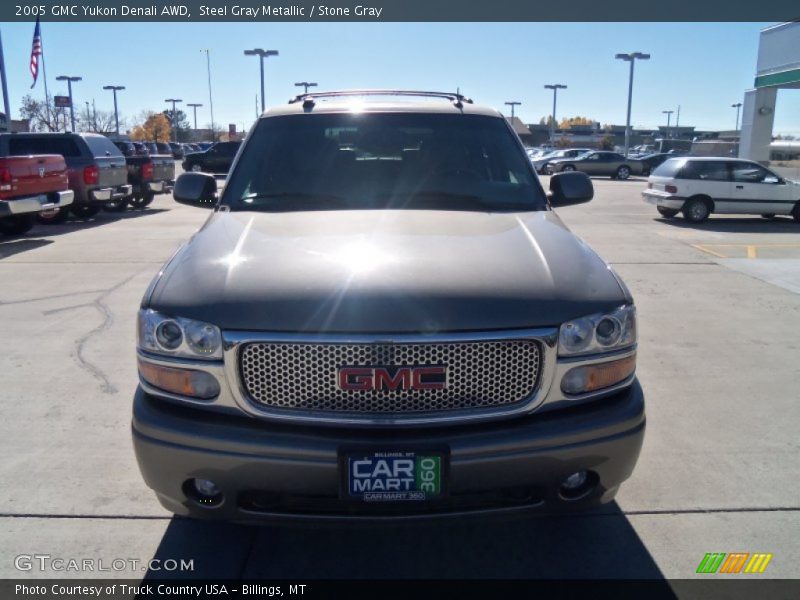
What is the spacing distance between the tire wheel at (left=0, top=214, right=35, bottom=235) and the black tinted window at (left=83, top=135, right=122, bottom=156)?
301 cm

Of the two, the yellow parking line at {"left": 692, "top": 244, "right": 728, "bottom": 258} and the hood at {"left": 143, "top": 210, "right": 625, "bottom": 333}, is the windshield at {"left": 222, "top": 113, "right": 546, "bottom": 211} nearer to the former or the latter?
the hood at {"left": 143, "top": 210, "right": 625, "bottom": 333}

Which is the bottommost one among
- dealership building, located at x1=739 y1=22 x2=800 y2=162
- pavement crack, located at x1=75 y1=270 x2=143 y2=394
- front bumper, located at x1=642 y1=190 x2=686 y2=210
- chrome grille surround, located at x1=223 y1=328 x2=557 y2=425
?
pavement crack, located at x1=75 y1=270 x2=143 y2=394

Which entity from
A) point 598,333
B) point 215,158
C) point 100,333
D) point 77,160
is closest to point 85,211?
point 77,160

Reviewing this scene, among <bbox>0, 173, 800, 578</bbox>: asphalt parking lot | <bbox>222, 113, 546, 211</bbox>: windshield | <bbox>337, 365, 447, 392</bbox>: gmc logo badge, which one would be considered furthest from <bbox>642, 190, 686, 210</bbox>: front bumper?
<bbox>337, 365, 447, 392</bbox>: gmc logo badge

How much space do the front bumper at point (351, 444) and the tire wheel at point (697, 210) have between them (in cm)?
1451

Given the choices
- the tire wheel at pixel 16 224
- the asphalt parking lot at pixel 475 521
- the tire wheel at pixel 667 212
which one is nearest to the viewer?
the asphalt parking lot at pixel 475 521

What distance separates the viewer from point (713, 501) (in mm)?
3484

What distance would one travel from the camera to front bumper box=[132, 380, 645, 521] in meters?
2.42

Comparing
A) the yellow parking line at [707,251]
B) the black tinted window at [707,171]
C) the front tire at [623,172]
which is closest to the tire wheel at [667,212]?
the black tinted window at [707,171]

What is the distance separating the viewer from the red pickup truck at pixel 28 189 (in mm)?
11219

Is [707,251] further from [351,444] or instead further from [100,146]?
[100,146]

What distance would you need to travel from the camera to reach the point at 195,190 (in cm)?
442

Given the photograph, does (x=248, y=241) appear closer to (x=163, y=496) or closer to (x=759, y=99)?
(x=163, y=496)

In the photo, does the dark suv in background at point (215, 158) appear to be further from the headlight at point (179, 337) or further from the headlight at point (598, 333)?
the headlight at point (598, 333)
